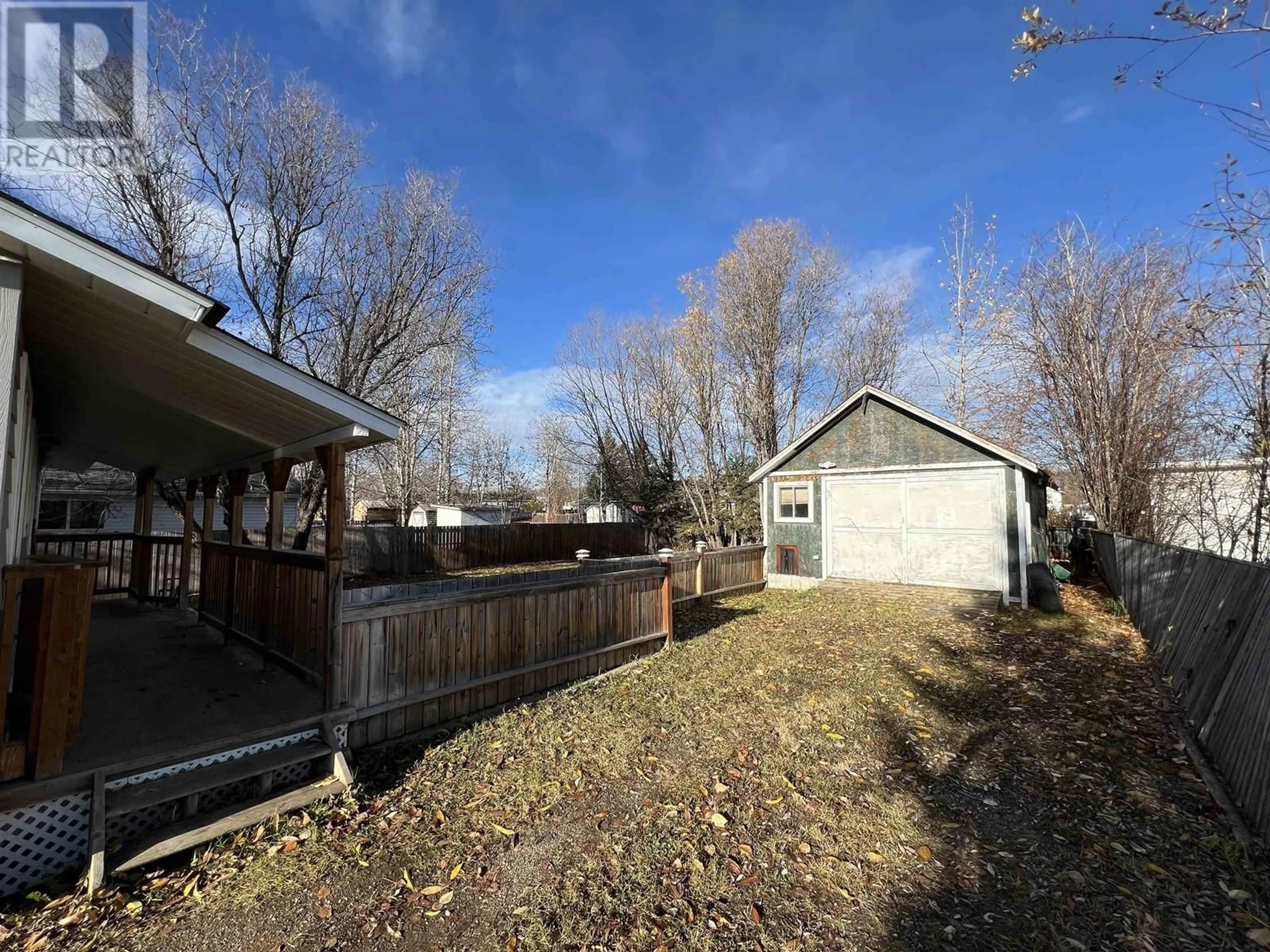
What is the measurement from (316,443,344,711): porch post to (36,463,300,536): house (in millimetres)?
11302

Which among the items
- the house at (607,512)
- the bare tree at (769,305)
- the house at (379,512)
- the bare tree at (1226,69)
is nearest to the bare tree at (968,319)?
the bare tree at (769,305)

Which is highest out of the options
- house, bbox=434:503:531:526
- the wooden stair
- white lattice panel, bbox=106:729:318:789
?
house, bbox=434:503:531:526

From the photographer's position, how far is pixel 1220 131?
151 inches

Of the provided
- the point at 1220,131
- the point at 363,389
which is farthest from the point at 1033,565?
the point at 363,389

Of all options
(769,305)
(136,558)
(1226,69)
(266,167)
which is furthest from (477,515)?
(1226,69)

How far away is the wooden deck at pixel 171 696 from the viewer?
3.63m

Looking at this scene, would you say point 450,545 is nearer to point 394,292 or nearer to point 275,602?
point 394,292

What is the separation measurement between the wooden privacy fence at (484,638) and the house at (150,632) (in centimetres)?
21

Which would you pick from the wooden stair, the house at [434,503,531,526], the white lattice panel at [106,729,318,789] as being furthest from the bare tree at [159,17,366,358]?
the house at [434,503,531,526]

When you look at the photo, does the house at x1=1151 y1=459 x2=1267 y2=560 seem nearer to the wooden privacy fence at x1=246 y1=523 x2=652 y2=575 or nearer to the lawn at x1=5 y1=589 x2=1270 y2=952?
the lawn at x1=5 y1=589 x2=1270 y2=952

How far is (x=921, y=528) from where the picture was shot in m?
11.6

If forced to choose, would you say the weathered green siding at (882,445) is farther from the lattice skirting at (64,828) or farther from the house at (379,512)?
the house at (379,512)

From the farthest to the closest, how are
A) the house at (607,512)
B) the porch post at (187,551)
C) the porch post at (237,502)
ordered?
the house at (607,512) → the porch post at (187,551) → the porch post at (237,502)

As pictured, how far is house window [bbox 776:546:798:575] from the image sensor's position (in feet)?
42.4
